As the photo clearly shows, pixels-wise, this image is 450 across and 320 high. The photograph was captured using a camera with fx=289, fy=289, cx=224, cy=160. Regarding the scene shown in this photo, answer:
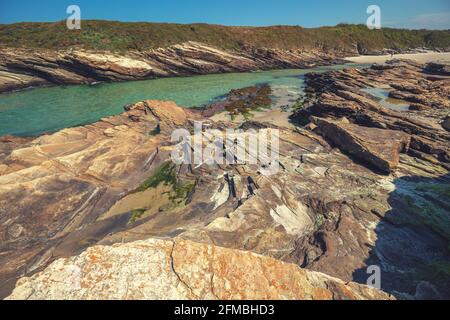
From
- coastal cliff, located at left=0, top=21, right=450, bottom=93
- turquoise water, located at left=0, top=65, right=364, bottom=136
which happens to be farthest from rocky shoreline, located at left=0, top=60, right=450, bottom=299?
coastal cliff, located at left=0, top=21, right=450, bottom=93

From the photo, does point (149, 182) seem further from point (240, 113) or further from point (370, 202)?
point (240, 113)

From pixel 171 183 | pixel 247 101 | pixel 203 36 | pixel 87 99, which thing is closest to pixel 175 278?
pixel 171 183

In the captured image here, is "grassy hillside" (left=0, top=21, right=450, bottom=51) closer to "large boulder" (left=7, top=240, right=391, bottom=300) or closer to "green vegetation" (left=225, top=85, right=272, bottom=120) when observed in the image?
"green vegetation" (left=225, top=85, right=272, bottom=120)

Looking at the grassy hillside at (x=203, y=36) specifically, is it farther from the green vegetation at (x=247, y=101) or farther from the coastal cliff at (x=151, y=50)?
the green vegetation at (x=247, y=101)

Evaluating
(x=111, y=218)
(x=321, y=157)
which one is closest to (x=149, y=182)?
(x=111, y=218)

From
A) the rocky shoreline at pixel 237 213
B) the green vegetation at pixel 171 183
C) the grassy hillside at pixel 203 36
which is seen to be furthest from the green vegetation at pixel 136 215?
the grassy hillside at pixel 203 36

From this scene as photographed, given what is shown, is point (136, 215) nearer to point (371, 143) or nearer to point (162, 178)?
point (162, 178)
